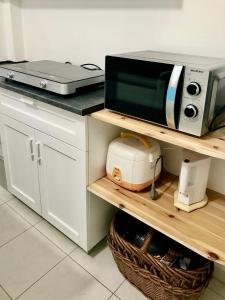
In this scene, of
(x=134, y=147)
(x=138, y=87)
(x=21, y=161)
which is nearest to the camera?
(x=138, y=87)

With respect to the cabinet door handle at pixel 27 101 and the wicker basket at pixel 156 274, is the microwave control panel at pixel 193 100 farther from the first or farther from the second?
the cabinet door handle at pixel 27 101

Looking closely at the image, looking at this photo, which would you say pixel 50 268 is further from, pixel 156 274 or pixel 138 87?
pixel 138 87

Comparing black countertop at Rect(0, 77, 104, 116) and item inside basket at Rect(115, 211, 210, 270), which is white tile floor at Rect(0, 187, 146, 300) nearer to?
item inside basket at Rect(115, 211, 210, 270)

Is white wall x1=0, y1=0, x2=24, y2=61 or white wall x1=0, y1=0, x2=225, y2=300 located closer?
white wall x1=0, y1=0, x2=225, y2=300

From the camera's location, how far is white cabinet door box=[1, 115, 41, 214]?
153cm

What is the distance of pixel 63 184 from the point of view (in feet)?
4.71

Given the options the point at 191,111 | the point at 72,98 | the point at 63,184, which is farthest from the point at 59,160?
the point at 191,111

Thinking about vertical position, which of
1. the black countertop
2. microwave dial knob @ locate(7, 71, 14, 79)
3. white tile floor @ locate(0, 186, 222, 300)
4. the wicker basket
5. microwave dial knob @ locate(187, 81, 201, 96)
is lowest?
white tile floor @ locate(0, 186, 222, 300)

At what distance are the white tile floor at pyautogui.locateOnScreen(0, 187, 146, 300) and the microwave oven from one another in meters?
0.94

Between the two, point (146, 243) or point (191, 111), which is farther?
point (146, 243)

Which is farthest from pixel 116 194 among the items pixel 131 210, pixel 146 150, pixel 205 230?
pixel 205 230

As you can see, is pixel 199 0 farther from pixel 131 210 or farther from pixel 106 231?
pixel 106 231

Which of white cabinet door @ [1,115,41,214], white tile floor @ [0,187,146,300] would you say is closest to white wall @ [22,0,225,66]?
white cabinet door @ [1,115,41,214]

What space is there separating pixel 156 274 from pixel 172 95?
0.81 m
